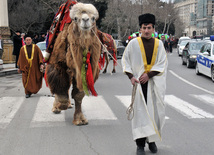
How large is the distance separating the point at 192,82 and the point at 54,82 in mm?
7680

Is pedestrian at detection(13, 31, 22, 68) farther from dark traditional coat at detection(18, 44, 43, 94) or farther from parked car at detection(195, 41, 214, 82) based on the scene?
parked car at detection(195, 41, 214, 82)

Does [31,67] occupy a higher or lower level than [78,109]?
higher

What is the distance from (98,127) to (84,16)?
207 cm

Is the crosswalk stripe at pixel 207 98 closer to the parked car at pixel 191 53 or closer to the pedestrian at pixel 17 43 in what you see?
the parked car at pixel 191 53

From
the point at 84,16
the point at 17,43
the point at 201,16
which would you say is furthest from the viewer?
the point at 201,16

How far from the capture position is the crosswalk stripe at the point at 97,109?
703cm

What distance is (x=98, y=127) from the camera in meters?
6.24

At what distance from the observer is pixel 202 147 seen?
510cm

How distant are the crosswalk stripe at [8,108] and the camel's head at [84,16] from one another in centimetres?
246

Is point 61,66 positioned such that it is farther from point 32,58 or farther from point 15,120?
point 32,58

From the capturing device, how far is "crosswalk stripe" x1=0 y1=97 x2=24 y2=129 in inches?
266

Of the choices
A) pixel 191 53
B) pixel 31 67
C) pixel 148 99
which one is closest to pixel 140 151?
pixel 148 99

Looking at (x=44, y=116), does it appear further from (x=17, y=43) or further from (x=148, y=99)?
(x=17, y=43)

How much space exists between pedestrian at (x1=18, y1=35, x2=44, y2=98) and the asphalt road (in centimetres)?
33
